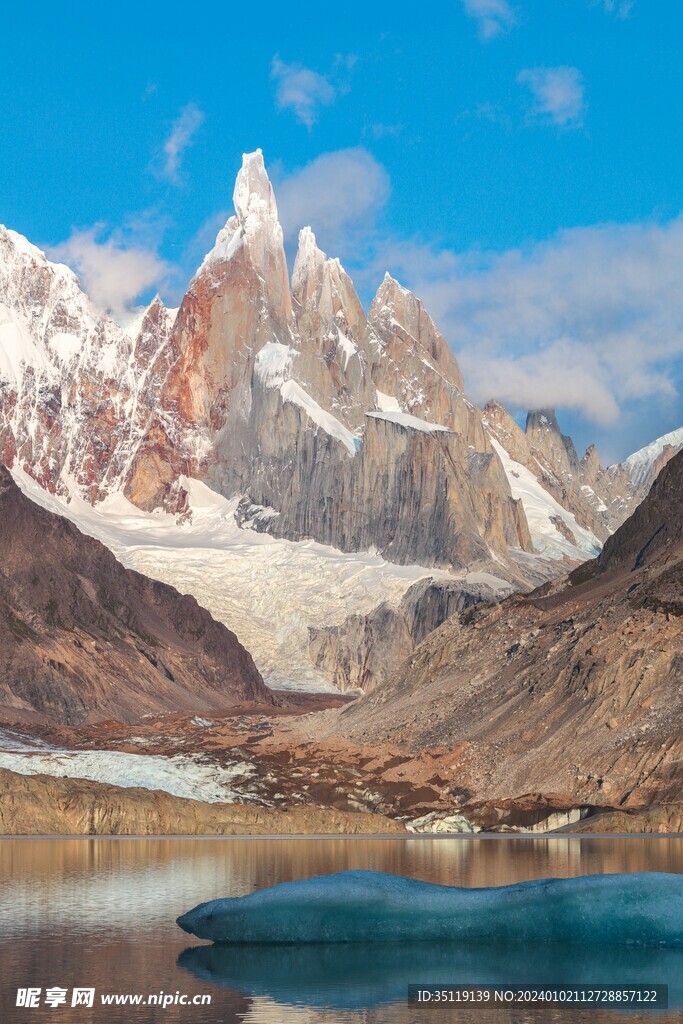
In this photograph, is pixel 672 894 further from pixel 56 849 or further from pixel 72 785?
pixel 72 785

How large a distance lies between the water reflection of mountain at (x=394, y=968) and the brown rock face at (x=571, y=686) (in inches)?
3008

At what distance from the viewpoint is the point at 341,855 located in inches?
2766

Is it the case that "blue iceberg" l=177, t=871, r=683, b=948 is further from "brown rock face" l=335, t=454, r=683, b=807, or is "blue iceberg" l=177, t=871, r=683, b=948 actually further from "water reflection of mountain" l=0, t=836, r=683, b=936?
"brown rock face" l=335, t=454, r=683, b=807

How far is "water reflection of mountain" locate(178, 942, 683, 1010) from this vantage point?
99.0 feet

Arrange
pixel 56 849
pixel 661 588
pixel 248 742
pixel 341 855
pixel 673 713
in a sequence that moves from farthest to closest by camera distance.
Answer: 1. pixel 248 742
2. pixel 661 588
3. pixel 673 713
4. pixel 56 849
5. pixel 341 855

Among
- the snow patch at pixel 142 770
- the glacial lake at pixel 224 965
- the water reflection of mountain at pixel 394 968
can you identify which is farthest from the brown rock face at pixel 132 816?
the water reflection of mountain at pixel 394 968

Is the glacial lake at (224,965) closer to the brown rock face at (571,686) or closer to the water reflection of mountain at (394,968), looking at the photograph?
the water reflection of mountain at (394,968)

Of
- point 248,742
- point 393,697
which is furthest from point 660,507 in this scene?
point 248,742

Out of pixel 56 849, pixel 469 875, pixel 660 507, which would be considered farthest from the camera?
pixel 660 507

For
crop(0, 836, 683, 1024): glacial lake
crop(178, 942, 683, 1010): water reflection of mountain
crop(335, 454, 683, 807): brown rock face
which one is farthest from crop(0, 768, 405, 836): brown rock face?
crop(178, 942, 683, 1010): water reflection of mountain

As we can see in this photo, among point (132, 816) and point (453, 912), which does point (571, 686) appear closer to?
point (132, 816)

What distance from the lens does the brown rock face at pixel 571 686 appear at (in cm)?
11631

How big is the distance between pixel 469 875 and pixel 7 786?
51.6 metres

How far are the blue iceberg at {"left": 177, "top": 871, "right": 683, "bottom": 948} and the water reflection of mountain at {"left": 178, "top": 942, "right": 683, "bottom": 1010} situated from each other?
25cm
